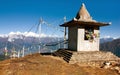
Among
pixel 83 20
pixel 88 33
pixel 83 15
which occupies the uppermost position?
pixel 83 15

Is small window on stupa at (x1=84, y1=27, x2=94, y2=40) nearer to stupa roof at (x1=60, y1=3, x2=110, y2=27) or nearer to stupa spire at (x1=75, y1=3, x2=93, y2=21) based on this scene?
stupa roof at (x1=60, y1=3, x2=110, y2=27)

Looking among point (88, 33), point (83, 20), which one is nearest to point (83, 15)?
point (83, 20)

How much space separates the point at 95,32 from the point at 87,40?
1792mm

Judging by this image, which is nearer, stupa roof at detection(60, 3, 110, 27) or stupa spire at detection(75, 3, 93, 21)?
stupa roof at detection(60, 3, 110, 27)

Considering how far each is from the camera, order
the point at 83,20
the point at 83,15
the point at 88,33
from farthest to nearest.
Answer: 1. the point at 83,15
2. the point at 88,33
3. the point at 83,20

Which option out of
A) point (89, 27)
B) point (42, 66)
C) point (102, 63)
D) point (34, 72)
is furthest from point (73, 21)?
point (34, 72)

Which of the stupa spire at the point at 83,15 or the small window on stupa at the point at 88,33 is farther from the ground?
the stupa spire at the point at 83,15

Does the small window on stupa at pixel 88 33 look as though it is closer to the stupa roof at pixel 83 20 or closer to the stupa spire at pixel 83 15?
the stupa roof at pixel 83 20

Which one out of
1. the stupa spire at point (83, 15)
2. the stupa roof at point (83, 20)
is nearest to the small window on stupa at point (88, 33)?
the stupa roof at point (83, 20)

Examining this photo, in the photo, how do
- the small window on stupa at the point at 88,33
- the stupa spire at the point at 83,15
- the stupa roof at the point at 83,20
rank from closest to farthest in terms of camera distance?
the stupa roof at the point at 83,20 < the small window on stupa at the point at 88,33 < the stupa spire at the point at 83,15

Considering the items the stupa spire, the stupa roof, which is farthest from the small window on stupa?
the stupa spire

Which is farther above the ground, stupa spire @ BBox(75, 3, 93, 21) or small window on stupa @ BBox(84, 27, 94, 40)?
stupa spire @ BBox(75, 3, 93, 21)

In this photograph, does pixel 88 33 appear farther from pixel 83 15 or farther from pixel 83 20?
pixel 83 15

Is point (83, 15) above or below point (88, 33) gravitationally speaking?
above
